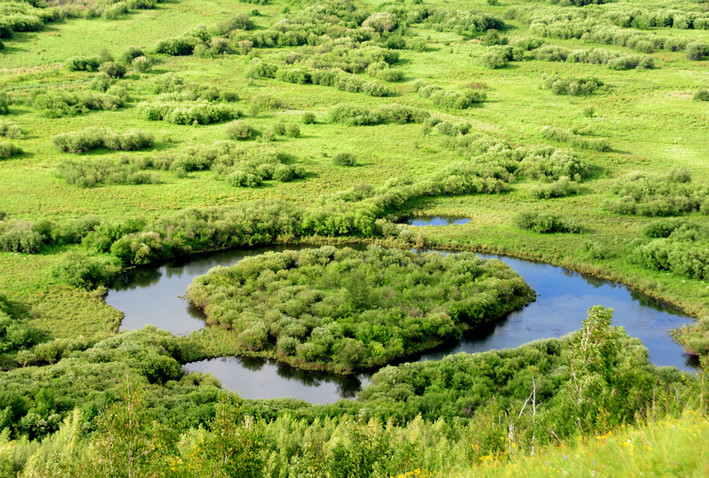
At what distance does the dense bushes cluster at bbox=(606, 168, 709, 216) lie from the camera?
56.5 meters

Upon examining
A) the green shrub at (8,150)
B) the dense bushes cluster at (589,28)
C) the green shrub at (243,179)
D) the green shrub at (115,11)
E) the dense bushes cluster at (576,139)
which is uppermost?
the green shrub at (115,11)

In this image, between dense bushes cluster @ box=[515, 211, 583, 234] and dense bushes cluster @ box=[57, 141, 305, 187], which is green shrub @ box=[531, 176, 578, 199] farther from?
dense bushes cluster @ box=[57, 141, 305, 187]

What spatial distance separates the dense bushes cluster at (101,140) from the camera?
6862 centimetres

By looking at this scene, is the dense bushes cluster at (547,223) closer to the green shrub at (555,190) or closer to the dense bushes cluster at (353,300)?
the green shrub at (555,190)

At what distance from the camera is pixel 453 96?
90.4 meters

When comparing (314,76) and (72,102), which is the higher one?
(314,76)

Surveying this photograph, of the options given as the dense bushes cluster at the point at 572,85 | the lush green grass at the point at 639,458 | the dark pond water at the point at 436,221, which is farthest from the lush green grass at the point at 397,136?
the lush green grass at the point at 639,458

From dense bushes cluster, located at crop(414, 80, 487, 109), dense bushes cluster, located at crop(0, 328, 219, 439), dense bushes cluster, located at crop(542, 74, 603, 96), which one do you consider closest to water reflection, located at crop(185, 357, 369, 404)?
dense bushes cluster, located at crop(0, 328, 219, 439)

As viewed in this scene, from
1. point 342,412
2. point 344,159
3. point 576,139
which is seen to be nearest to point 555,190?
point 576,139

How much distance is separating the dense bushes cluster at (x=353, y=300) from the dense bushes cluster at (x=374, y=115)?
129 ft

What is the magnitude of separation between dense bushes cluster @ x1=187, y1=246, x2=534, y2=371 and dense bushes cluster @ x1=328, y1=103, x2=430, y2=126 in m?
39.2

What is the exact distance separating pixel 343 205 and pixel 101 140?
34.2 m

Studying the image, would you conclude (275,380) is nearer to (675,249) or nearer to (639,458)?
(639,458)

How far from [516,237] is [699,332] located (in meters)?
17.9
